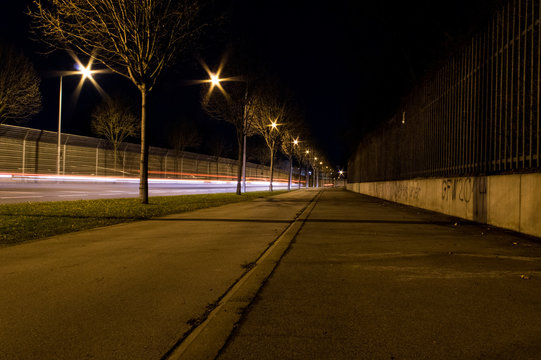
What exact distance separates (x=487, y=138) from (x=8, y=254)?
1166 centimetres

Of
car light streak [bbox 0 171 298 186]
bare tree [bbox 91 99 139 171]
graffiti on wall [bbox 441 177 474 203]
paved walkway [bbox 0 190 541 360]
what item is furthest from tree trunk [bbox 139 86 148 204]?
bare tree [bbox 91 99 139 171]

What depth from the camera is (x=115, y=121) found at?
43281mm

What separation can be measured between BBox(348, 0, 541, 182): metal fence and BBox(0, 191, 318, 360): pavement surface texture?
21.3 feet

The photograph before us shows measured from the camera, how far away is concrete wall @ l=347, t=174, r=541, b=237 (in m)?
8.42

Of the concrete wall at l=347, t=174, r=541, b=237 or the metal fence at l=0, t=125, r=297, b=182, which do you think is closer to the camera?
the concrete wall at l=347, t=174, r=541, b=237

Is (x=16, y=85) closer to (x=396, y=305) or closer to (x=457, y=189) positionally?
(x=457, y=189)

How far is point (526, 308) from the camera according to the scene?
150 inches

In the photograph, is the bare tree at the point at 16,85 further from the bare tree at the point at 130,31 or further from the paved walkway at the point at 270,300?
the paved walkway at the point at 270,300

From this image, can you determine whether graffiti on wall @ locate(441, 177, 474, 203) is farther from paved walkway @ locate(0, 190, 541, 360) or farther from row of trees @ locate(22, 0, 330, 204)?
row of trees @ locate(22, 0, 330, 204)

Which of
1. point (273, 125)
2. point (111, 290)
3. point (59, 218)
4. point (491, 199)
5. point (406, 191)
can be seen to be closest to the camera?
point (111, 290)

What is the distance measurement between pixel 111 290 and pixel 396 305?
311 centimetres

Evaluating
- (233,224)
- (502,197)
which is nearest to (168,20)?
(233,224)

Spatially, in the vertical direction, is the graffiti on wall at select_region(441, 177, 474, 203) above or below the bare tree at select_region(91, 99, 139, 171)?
below

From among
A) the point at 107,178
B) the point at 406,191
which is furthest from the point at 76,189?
the point at 406,191
